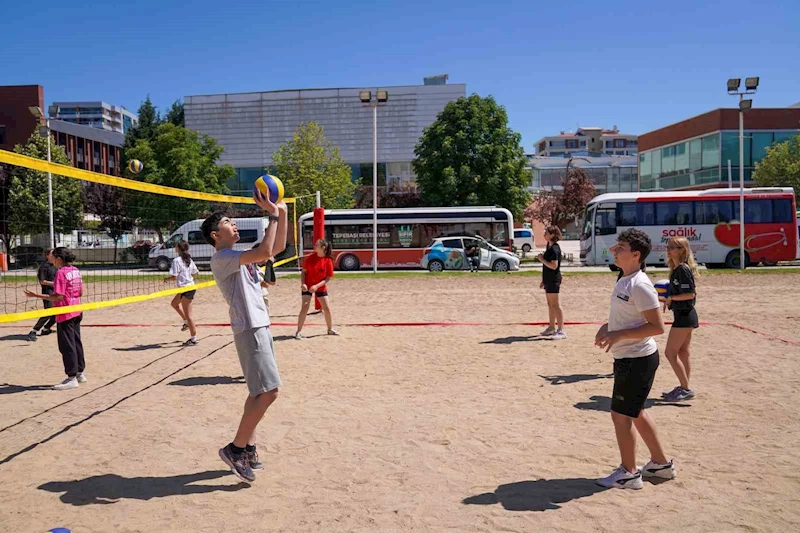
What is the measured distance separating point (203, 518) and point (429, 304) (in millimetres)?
11767

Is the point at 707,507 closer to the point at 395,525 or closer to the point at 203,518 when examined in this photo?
the point at 395,525

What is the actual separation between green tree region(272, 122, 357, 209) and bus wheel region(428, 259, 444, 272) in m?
14.9

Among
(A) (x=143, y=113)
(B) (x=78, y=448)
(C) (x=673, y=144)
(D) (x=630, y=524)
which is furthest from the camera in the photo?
(A) (x=143, y=113)

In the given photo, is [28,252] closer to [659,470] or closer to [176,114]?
[659,470]

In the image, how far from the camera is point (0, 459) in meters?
4.98

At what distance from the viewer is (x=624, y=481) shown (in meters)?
4.22

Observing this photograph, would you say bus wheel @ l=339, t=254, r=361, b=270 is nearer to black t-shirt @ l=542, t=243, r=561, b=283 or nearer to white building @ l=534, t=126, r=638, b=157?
black t-shirt @ l=542, t=243, r=561, b=283

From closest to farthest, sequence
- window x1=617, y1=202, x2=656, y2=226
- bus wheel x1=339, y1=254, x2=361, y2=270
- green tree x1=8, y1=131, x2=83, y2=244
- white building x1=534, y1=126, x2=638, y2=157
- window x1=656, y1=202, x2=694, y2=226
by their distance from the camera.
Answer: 1. green tree x1=8, y1=131, x2=83, y2=244
2. window x1=656, y1=202, x2=694, y2=226
3. window x1=617, y1=202, x2=656, y2=226
4. bus wheel x1=339, y1=254, x2=361, y2=270
5. white building x1=534, y1=126, x2=638, y2=157

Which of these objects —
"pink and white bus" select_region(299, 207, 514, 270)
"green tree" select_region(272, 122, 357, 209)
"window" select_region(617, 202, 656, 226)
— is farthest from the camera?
"green tree" select_region(272, 122, 357, 209)

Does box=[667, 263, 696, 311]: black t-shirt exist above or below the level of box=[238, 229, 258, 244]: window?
below

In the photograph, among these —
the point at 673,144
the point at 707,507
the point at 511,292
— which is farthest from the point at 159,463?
the point at 673,144

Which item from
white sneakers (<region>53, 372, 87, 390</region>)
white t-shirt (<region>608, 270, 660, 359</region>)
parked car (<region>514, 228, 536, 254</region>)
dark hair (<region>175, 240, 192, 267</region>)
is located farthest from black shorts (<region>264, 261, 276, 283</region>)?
parked car (<region>514, 228, 536, 254</region>)

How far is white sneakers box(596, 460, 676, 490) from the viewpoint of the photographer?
4.21 metres

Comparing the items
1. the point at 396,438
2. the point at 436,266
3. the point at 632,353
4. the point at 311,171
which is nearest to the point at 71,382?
the point at 396,438
